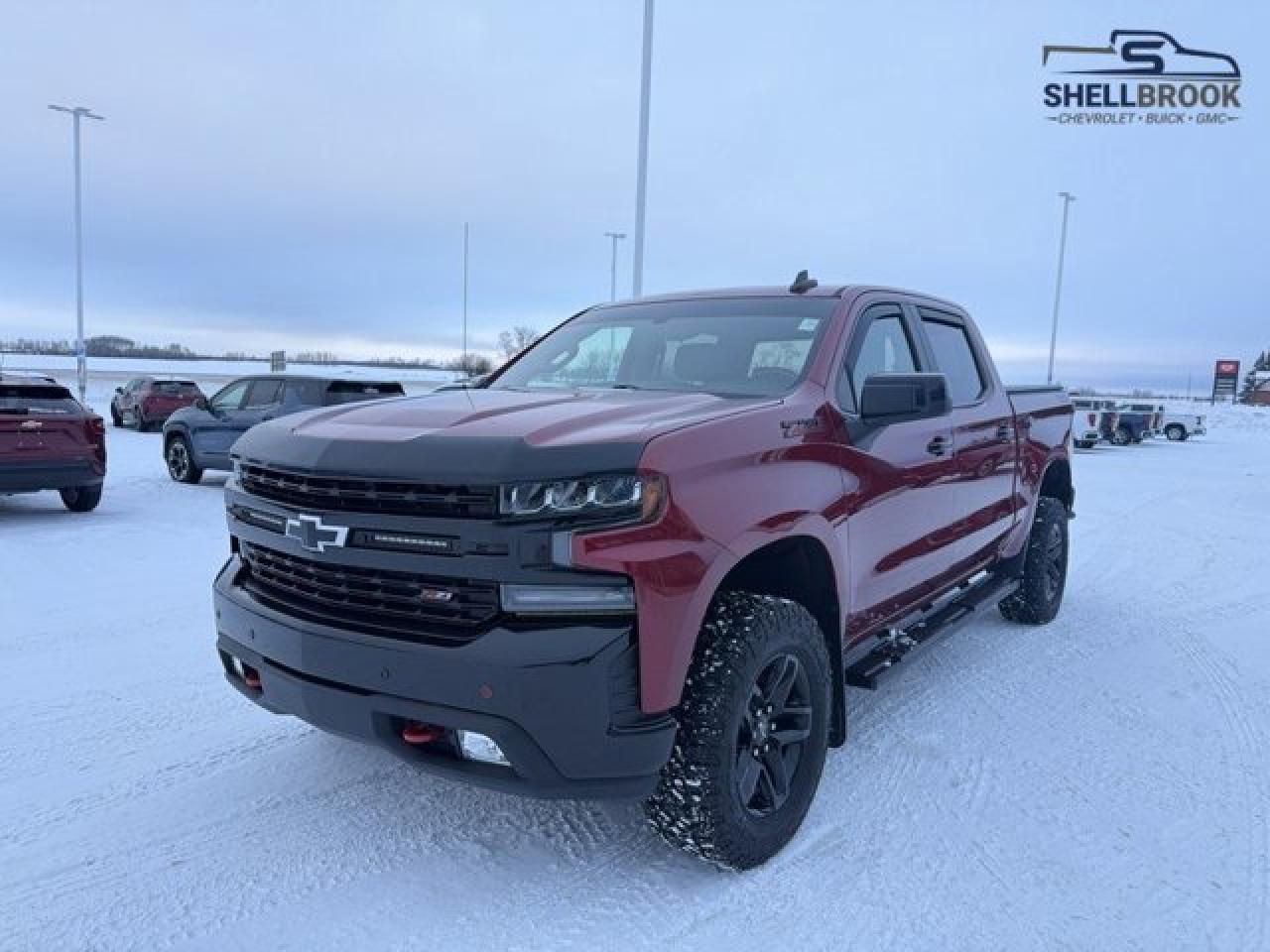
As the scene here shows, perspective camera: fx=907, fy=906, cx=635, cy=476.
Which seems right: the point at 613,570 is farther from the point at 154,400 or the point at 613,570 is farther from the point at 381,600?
the point at 154,400

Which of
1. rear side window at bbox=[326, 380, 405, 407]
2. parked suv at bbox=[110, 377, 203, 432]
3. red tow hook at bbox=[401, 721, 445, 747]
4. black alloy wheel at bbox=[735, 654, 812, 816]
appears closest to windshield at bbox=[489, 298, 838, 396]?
black alloy wheel at bbox=[735, 654, 812, 816]

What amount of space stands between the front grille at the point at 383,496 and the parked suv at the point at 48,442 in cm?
753

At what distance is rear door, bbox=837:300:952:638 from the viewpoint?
3.47m

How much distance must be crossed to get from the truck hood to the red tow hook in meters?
0.73

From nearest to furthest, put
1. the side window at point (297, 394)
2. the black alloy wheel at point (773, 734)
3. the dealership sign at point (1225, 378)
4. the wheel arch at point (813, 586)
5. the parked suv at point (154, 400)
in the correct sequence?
the black alloy wheel at point (773, 734) → the wheel arch at point (813, 586) → the side window at point (297, 394) → the parked suv at point (154, 400) → the dealership sign at point (1225, 378)

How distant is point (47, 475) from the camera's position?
29.3 ft

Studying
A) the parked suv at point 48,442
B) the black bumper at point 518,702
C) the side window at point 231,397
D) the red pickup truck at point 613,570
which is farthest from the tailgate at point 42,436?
the black bumper at point 518,702

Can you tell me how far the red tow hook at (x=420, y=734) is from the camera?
103 inches

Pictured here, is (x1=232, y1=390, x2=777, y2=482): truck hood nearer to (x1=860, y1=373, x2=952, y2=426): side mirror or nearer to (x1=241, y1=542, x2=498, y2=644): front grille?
(x1=241, y1=542, x2=498, y2=644): front grille

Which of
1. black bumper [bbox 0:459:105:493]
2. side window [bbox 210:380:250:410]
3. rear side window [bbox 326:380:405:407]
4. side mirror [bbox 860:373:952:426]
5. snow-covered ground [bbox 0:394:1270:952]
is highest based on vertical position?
side mirror [bbox 860:373:952:426]

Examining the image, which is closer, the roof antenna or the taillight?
the roof antenna

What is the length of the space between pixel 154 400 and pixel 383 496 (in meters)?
22.8

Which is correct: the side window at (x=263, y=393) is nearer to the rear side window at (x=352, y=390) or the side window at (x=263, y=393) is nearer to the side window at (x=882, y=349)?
the rear side window at (x=352, y=390)

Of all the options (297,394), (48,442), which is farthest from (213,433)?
(48,442)
